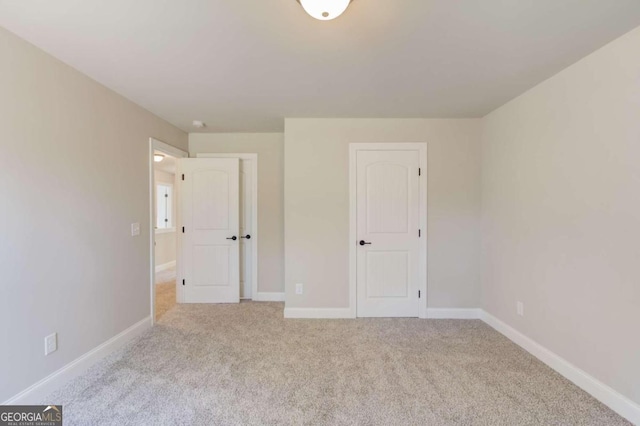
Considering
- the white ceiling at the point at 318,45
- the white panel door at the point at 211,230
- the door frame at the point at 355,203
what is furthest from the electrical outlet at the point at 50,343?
the door frame at the point at 355,203

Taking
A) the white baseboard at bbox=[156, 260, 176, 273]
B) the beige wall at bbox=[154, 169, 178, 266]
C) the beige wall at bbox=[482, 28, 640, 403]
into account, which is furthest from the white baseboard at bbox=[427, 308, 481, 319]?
the white baseboard at bbox=[156, 260, 176, 273]

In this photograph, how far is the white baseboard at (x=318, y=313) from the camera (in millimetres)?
3225

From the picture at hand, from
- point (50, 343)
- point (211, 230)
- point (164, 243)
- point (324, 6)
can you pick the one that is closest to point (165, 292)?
point (211, 230)

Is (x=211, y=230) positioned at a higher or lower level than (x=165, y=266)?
higher

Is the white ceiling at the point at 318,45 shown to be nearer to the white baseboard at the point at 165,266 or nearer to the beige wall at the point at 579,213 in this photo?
the beige wall at the point at 579,213

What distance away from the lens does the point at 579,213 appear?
199 cm

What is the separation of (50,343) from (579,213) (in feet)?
12.5

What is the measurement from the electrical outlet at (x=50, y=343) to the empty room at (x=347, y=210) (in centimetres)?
2

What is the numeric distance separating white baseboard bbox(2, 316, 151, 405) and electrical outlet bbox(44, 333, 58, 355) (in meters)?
0.17

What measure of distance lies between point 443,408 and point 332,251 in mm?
1792

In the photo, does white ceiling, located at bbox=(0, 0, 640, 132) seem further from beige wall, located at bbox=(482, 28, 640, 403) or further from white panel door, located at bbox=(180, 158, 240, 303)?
white panel door, located at bbox=(180, 158, 240, 303)

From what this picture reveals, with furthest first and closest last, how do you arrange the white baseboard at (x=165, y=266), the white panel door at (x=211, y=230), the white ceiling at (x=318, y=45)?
the white baseboard at (x=165, y=266) < the white panel door at (x=211, y=230) < the white ceiling at (x=318, y=45)

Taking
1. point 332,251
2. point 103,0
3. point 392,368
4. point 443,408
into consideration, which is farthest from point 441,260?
point 103,0

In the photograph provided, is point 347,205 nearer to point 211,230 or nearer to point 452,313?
point 452,313
